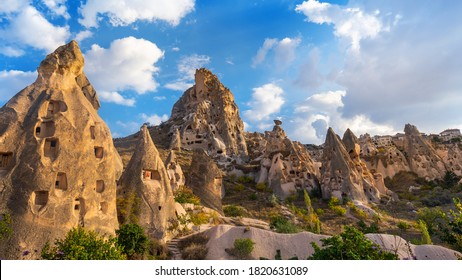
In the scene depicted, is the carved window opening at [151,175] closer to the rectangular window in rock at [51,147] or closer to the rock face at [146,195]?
the rock face at [146,195]

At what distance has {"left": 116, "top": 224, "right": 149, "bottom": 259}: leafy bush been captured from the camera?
1827cm

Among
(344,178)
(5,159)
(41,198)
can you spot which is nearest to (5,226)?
(41,198)

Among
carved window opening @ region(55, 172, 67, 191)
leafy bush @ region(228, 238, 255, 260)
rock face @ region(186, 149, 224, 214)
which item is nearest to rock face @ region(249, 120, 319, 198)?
rock face @ region(186, 149, 224, 214)

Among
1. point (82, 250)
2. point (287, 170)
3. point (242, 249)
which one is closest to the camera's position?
point (82, 250)

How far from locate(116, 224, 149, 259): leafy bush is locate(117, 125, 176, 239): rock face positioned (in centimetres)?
202

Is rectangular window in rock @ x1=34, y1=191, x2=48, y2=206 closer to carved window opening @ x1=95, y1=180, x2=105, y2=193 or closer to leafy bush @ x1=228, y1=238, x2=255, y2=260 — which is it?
carved window opening @ x1=95, y1=180, x2=105, y2=193

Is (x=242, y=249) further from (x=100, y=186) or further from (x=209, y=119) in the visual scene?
(x=209, y=119)

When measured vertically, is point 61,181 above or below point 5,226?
above

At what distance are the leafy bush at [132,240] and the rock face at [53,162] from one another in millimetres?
681

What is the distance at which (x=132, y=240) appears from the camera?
18.5m

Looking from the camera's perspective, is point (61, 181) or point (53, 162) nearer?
point (53, 162)

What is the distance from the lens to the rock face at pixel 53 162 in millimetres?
15523

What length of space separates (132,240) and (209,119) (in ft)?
185

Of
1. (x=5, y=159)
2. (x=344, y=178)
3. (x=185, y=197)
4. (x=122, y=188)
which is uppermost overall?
(x=344, y=178)
